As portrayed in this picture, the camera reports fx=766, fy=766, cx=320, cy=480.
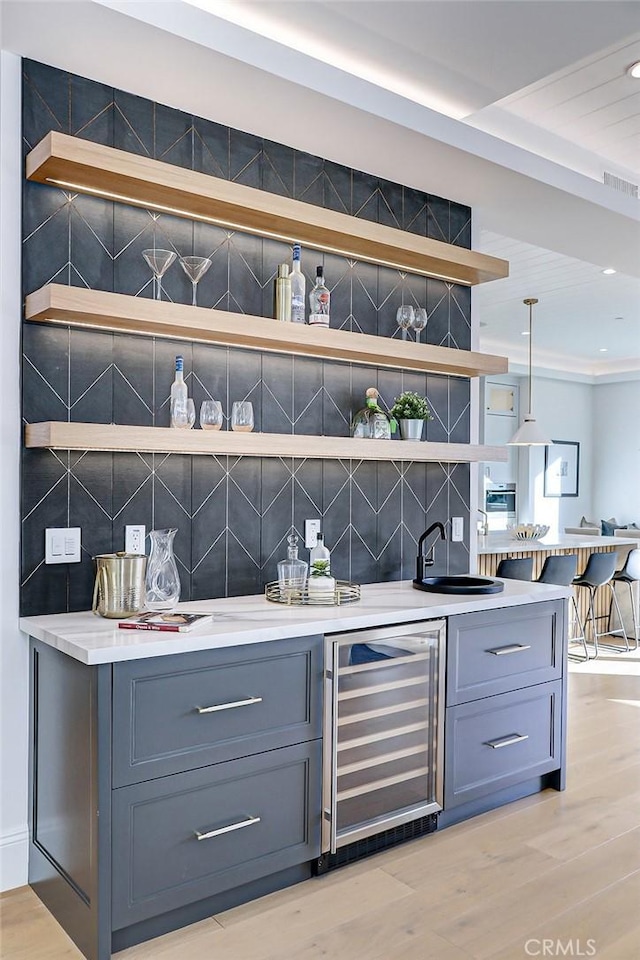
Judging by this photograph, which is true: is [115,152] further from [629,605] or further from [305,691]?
[629,605]

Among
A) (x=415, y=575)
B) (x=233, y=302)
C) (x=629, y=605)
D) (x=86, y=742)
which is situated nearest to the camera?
(x=86, y=742)

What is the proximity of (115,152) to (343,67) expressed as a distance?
3.20ft

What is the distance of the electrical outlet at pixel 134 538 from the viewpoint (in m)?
2.57

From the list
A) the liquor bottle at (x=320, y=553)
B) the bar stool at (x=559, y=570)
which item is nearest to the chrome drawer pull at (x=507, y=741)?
the liquor bottle at (x=320, y=553)

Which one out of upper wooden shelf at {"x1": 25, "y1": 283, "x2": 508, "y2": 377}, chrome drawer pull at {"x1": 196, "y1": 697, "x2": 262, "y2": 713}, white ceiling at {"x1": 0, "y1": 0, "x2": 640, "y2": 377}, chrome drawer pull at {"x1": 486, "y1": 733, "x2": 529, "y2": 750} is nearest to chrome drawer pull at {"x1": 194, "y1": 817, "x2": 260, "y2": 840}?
chrome drawer pull at {"x1": 196, "y1": 697, "x2": 262, "y2": 713}

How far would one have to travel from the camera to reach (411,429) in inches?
127

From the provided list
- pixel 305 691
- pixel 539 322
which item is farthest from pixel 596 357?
pixel 305 691

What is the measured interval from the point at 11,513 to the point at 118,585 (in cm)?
41

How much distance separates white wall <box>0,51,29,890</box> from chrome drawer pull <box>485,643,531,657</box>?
1636mm

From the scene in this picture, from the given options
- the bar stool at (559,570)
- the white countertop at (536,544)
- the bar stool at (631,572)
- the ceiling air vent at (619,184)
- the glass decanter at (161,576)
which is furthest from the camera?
the bar stool at (631,572)

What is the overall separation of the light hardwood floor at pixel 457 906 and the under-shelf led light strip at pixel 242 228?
219cm

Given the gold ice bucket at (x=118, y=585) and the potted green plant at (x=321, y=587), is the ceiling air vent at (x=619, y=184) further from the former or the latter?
the gold ice bucket at (x=118, y=585)

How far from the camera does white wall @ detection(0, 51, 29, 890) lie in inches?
91.7

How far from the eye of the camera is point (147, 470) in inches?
104
